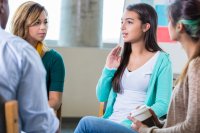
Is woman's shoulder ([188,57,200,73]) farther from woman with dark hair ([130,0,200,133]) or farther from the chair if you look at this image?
the chair

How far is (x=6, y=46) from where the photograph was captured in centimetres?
121

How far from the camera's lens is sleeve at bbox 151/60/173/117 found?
216 centimetres

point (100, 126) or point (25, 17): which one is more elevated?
point (25, 17)

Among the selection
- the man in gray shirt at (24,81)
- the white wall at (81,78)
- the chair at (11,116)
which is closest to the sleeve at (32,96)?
the man in gray shirt at (24,81)

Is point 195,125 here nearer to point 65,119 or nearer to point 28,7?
point 28,7

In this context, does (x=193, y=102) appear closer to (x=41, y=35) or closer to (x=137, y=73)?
(x=137, y=73)

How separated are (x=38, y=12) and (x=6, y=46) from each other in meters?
1.23

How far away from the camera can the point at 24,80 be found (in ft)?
3.96

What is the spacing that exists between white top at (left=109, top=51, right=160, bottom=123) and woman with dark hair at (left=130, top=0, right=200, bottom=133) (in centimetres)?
42

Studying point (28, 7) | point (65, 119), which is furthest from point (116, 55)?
point (65, 119)

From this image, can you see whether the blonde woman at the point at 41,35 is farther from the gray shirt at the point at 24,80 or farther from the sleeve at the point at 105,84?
the gray shirt at the point at 24,80

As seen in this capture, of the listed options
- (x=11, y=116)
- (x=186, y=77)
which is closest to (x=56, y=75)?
(x=186, y=77)

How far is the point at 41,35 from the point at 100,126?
2.59 feet

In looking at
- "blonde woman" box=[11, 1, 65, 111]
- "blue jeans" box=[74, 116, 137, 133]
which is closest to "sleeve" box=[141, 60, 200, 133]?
"blue jeans" box=[74, 116, 137, 133]
